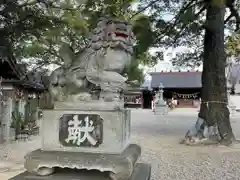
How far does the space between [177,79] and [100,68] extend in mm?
33395

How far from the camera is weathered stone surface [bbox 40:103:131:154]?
3.00 metres

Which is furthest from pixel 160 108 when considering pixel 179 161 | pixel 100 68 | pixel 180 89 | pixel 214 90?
pixel 100 68

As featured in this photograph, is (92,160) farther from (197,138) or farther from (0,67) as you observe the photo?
(0,67)

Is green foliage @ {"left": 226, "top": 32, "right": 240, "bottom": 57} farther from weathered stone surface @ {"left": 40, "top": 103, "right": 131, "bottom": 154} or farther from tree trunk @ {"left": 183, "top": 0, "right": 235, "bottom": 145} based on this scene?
weathered stone surface @ {"left": 40, "top": 103, "right": 131, "bottom": 154}

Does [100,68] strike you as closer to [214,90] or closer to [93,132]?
[93,132]

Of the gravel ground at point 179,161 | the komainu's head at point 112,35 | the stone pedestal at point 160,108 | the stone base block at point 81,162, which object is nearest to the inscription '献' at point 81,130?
the stone base block at point 81,162

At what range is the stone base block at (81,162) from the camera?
2.82 meters

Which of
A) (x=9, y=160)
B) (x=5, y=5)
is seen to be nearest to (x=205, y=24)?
(x=5, y=5)

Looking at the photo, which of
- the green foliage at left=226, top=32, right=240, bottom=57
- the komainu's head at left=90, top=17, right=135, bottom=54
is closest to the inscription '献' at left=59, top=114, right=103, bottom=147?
the komainu's head at left=90, top=17, right=135, bottom=54

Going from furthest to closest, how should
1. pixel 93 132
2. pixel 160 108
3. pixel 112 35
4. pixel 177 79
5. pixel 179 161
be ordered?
1. pixel 177 79
2. pixel 160 108
3. pixel 179 161
4. pixel 112 35
5. pixel 93 132

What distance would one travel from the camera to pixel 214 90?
9.64 metres

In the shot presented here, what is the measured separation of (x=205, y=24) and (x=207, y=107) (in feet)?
7.60

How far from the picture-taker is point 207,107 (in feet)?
31.5

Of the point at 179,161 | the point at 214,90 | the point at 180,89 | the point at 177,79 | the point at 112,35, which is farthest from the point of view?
the point at 177,79
